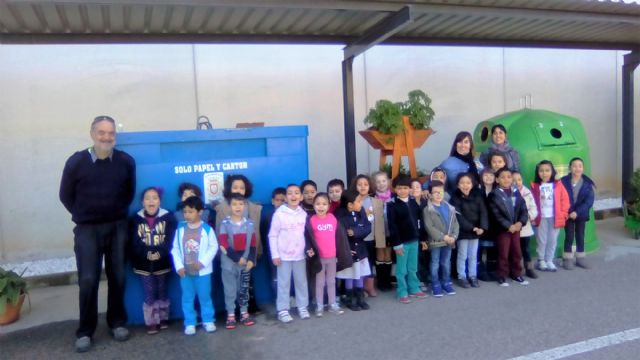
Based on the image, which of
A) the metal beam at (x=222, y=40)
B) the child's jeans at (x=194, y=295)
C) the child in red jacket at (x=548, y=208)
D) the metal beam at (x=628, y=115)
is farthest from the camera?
the metal beam at (x=628, y=115)

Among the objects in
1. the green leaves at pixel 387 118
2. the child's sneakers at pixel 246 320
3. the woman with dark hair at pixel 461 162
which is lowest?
the child's sneakers at pixel 246 320

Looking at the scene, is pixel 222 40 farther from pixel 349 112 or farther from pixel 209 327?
pixel 209 327

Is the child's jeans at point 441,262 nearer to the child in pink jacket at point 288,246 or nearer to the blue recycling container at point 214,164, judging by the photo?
the child in pink jacket at point 288,246

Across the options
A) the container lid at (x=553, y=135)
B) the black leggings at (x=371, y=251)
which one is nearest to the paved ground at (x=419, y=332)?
the black leggings at (x=371, y=251)

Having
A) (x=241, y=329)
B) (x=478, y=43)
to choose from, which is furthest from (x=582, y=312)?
(x=478, y=43)

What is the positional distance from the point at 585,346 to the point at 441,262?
1674 millimetres

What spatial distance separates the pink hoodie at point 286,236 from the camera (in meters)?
4.57

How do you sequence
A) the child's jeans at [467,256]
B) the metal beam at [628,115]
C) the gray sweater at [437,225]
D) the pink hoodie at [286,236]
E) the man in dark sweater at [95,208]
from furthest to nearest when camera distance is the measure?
the metal beam at [628,115], the child's jeans at [467,256], the gray sweater at [437,225], the pink hoodie at [286,236], the man in dark sweater at [95,208]

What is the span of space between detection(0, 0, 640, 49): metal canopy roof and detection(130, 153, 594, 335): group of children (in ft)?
5.30

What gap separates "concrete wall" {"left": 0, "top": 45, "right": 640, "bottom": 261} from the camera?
624 centimetres

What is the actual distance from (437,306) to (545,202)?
1957mm

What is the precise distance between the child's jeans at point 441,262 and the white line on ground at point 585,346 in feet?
Answer: 5.00

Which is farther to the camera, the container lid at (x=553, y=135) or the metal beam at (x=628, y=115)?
the metal beam at (x=628, y=115)

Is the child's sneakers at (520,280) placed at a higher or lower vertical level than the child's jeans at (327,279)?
lower
